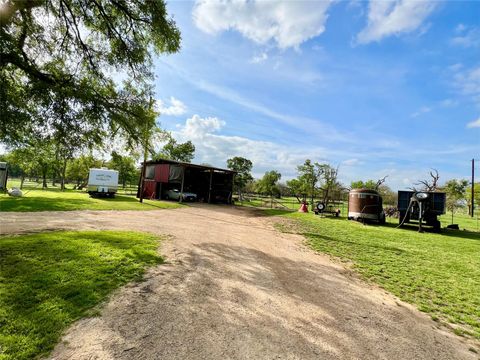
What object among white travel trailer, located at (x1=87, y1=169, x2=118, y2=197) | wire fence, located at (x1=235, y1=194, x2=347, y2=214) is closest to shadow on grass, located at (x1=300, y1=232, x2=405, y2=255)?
wire fence, located at (x1=235, y1=194, x2=347, y2=214)

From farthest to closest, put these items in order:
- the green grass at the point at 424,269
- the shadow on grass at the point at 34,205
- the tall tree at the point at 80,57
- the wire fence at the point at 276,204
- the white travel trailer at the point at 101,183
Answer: the wire fence at the point at 276,204 < the white travel trailer at the point at 101,183 < the shadow on grass at the point at 34,205 < the tall tree at the point at 80,57 < the green grass at the point at 424,269

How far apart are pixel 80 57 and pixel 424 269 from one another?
13738 millimetres

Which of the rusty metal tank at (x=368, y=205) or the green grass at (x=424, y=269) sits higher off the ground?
the rusty metal tank at (x=368, y=205)

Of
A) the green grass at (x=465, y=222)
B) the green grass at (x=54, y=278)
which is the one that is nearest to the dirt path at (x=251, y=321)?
the green grass at (x=54, y=278)

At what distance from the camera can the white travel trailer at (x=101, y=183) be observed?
24.6 m

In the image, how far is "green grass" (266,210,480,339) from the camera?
4.78 meters

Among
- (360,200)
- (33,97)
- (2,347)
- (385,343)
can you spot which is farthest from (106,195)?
(385,343)

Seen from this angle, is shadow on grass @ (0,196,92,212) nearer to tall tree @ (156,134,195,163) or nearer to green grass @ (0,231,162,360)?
green grass @ (0,231,162,360)

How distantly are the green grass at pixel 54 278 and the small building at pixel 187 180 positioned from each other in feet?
64.8

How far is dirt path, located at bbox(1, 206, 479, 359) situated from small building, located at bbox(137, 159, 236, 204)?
2196 cm

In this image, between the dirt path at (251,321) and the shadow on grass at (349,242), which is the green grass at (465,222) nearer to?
the shadow on grass at (349,242)

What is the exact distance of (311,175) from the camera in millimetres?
50469

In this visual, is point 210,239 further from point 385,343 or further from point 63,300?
point 385,343

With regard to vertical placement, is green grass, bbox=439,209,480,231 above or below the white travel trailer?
below
